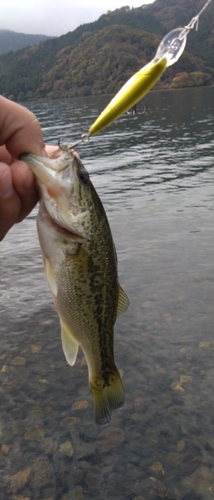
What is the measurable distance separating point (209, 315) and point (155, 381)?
7.88 feet

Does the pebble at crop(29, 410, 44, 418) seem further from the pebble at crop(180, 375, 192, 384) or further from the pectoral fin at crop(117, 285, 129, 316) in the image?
the pectoral fin at crop(117, 285, 129, 316)

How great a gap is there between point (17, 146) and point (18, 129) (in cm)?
12

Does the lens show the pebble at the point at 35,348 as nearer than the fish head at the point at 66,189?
No

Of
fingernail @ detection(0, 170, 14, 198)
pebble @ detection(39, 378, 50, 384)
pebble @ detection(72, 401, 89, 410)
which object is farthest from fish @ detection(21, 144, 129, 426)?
pebble @ detection(39, 378, 50, 384)

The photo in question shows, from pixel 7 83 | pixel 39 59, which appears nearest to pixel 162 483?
pixel 7 83

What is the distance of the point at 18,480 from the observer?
5.40 m

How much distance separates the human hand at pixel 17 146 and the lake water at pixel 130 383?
411cm

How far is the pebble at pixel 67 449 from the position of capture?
5.73 meters

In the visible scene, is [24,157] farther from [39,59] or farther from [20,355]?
[39,59]

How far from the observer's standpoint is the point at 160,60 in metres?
1.88

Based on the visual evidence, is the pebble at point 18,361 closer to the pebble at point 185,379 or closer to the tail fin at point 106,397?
the pebble at point 185,379

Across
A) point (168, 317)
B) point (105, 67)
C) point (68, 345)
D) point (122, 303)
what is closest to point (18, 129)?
point (122, 303)

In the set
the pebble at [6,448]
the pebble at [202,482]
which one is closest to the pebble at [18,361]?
the pebble at [6,448]

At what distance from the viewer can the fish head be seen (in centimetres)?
289
